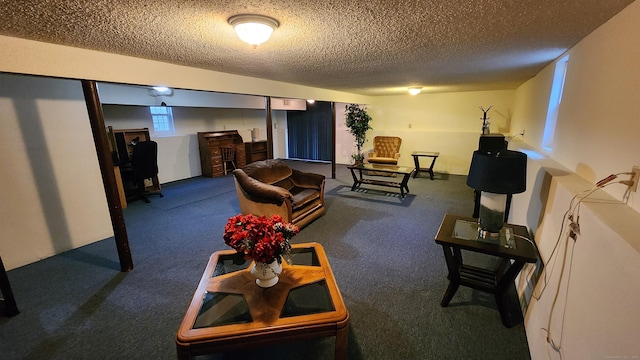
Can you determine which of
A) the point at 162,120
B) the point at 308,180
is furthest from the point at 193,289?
the point at 162,120

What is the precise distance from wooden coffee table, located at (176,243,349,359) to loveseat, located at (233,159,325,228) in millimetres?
1377

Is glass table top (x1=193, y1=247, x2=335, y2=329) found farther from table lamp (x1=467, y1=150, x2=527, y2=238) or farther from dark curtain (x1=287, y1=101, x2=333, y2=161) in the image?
dark curtain (x1=287, y1=101, x2=333, y2=161)

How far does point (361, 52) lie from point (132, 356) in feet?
9.55

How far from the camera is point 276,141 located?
29.2 ft

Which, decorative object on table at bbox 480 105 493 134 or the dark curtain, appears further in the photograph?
the dark curtain

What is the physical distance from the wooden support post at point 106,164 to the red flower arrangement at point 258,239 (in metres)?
1.63

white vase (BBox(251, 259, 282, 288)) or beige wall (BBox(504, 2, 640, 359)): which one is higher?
beige wall (BBox(504, 2, 640, 359))

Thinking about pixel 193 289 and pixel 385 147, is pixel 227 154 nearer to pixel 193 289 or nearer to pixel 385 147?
pixel 385 147

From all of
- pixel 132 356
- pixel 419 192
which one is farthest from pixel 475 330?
pixel 419 192

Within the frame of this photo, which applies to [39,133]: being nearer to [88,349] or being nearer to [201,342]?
[88,349]

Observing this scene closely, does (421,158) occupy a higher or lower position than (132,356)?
higher

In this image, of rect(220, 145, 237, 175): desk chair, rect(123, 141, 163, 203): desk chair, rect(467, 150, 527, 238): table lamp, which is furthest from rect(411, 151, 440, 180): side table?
rect(123, 141, 163, 203): desk chair

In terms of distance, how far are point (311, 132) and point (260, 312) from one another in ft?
24.8

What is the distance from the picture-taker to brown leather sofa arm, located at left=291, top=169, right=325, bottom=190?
13.2ft
